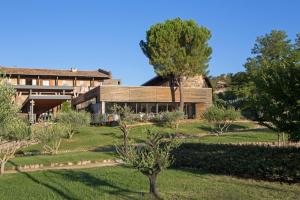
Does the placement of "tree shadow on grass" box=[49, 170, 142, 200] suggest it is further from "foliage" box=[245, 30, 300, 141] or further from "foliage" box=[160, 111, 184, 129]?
"foliage" box=[160, 111, 184, 129]

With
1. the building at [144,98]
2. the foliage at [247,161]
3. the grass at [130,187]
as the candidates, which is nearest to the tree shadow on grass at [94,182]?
the grass at [130,187]

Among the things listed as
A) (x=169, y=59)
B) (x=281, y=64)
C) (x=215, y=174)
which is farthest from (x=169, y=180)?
(x=169, y=59)

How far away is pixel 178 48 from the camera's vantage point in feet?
149

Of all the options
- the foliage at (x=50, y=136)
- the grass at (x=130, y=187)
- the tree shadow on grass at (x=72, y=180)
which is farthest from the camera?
the foliage at (x=50, y=136)

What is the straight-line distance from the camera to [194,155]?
1658 centimetres

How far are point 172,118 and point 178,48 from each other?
1201 centimetres

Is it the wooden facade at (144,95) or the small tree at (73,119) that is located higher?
the wooden facade at (144,95)

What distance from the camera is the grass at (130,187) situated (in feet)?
35.4

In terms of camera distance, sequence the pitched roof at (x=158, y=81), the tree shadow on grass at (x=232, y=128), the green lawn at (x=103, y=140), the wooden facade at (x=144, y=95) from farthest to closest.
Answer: the pitched roof at (x=158, y=81) → the wooden facade at (x=144, y=95) → the tree shadow on grass at (x=232, y=128) → the green lawn at (x=103, y=140)

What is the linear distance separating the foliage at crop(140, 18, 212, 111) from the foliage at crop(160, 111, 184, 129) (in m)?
9.43

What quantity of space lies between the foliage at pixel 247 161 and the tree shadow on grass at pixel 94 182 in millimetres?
3907

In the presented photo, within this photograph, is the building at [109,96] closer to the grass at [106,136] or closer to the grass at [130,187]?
the grass at [106,136]

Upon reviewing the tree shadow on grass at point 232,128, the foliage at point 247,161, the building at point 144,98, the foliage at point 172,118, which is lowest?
the foliage at point 247,161

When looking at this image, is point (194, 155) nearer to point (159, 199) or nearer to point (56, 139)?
point (159, 199)
